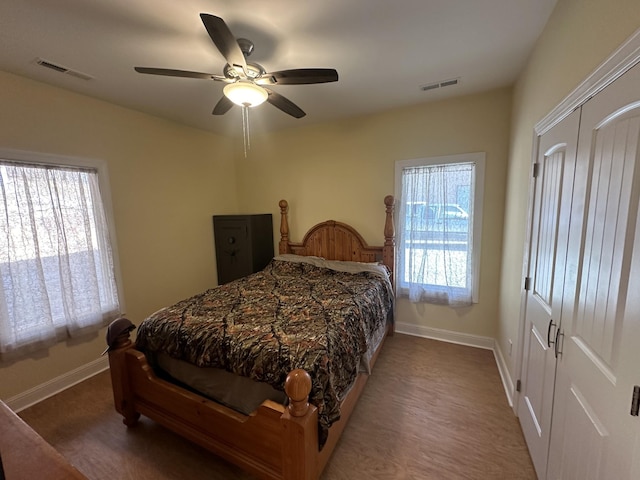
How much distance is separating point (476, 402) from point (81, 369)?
137 inches

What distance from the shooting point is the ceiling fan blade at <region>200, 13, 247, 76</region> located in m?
1.19

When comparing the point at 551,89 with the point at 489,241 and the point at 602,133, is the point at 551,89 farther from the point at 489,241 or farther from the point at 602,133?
the point at 489,241

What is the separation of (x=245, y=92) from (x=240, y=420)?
1.90 meters

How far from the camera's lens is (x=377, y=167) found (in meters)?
3.13

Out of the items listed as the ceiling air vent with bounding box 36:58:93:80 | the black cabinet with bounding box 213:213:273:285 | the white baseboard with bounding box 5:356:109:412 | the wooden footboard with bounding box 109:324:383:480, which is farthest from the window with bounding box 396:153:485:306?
the white baseboard with bounding box 5:356:109:412

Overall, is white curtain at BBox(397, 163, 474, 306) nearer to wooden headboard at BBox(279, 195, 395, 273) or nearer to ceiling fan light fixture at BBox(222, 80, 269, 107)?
wooden headboard at BBox(279, 195, 395, 273)

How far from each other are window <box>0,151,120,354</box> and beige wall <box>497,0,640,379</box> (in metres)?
3.53

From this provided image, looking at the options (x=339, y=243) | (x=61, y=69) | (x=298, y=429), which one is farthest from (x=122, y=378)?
(x=339, y=243)

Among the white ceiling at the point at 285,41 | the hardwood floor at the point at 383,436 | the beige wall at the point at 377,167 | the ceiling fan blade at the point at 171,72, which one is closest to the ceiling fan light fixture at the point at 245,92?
the ceiling fan blade at the point at 171,72

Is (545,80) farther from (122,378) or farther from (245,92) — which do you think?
(122,378)

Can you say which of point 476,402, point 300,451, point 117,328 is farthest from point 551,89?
point 117,328

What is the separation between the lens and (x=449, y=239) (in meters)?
2.82

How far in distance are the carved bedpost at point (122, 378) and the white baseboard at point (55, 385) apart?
3.09 ft

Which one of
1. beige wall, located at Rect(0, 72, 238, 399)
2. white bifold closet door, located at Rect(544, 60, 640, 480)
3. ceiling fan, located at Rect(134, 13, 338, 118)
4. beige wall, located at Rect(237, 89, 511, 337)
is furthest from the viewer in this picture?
beige wall, located at Rect(237, 89, 511, 337)
